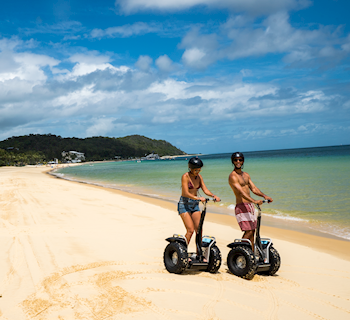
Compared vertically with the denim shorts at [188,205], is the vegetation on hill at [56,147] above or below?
above

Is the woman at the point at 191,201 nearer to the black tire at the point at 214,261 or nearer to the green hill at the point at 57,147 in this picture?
the black tire at the point at 214,261

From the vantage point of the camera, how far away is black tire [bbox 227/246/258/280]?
4.64 m

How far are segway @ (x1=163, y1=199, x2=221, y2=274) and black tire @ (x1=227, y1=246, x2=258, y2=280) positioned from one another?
0.24 m

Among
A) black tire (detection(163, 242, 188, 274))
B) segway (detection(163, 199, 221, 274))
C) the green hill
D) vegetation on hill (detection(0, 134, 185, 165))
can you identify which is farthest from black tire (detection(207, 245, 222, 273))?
the green hill

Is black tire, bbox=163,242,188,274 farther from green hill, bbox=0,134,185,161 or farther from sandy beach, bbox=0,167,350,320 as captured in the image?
green hill, bbox=0,134,185,161

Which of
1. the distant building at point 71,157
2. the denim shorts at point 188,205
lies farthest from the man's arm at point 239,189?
the distant building at point 71,157

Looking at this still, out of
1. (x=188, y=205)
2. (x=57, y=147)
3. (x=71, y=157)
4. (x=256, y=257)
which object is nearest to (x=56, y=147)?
(x=57, y=147)

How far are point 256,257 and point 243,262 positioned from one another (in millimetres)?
251

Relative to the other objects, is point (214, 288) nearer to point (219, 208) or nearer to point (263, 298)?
point (263, 298)

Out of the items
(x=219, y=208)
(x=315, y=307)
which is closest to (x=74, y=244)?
(x=315, y=307)

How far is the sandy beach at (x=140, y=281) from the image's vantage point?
3586 mm

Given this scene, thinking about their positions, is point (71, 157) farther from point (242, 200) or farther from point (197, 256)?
point (242, 200)

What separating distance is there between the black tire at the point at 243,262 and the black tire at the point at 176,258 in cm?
81

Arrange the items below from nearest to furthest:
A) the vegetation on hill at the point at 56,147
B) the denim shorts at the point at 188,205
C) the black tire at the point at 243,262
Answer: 1. the black tire at the point at 243,262
2. the denim shorts at the point at 188,205
3. the vegetation on hill at the point at 56,147
